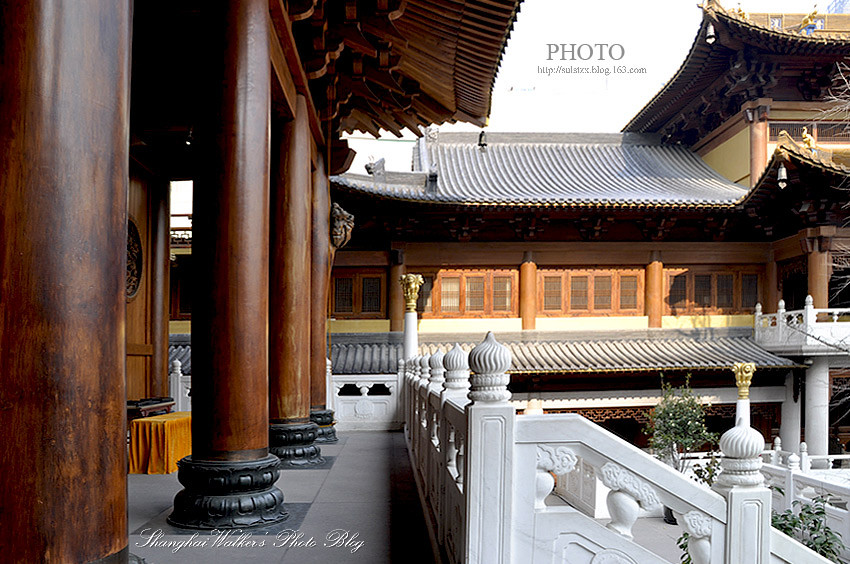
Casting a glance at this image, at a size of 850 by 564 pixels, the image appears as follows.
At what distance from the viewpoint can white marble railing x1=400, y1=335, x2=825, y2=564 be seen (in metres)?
2.60

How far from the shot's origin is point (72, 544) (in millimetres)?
1959

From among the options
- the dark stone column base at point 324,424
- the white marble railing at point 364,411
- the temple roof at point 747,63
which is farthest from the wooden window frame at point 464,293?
the dark stone column base at point 324,424

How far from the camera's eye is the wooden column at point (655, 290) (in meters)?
16.4

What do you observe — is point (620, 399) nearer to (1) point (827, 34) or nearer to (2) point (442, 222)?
(2) point (442, 222)

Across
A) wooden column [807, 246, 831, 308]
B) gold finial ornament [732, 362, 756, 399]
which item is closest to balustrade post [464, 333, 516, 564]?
gold finial ornament [732, 362, 756, 399]

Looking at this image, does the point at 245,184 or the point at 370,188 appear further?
the point at 370,188

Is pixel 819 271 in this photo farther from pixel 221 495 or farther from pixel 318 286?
pixel 221 495

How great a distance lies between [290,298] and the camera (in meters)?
6.19

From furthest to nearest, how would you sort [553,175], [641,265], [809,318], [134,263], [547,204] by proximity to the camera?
[553,175], [641,265], [547,204], [809,318], [134,263]

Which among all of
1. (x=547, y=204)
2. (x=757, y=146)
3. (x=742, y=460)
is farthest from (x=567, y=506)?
(x=757, y=146)

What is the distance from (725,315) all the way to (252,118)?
583 inches

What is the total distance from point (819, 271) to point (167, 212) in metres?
12.7

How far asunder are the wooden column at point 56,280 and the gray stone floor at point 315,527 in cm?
173

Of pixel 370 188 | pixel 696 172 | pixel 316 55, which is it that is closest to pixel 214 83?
pixel 316 55
